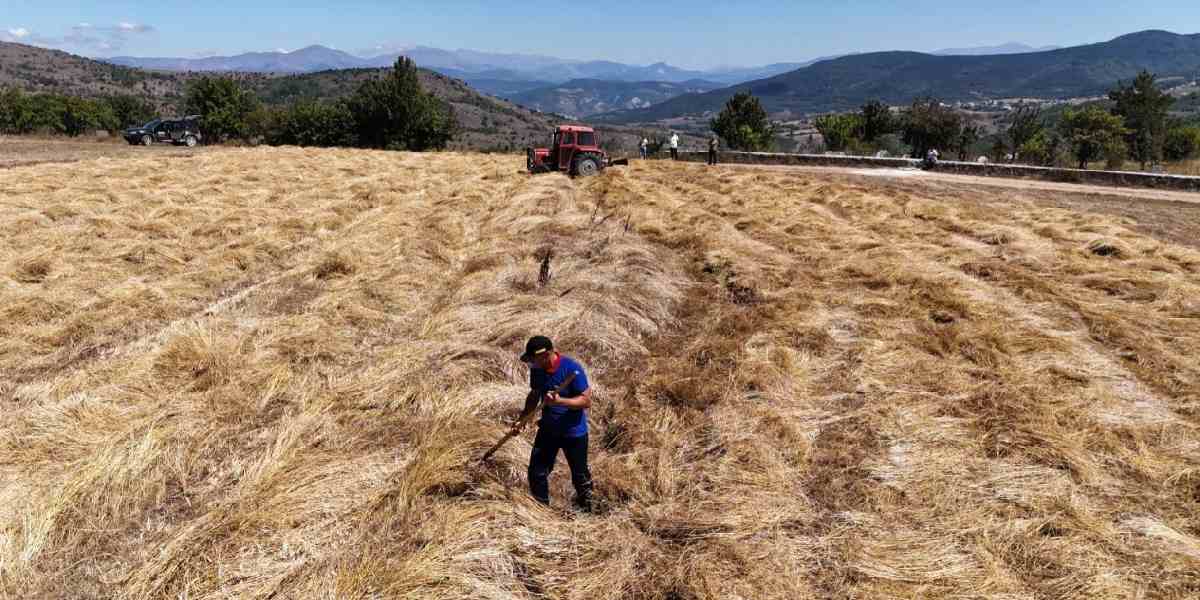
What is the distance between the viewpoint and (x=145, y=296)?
7.93 m

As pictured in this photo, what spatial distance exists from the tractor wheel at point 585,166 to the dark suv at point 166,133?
2555cm

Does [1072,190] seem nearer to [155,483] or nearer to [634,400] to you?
[634,400]

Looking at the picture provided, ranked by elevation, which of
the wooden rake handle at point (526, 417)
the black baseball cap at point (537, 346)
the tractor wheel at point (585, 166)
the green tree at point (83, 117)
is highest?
the green tree at point (83, 117)

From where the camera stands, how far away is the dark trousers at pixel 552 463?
12.8 ft

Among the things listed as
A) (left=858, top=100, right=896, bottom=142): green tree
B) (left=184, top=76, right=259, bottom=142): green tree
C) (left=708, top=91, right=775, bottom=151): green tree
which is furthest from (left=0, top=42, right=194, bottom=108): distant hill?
(left=858, top=100, right=896, bottom=142): green tree

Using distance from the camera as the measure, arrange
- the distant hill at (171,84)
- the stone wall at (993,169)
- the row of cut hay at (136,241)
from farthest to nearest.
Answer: the distant hill at (171,84) < the stone wall at (993,169) < the row of cut hay at (136,241)

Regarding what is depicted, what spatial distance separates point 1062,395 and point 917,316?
85.6 inches

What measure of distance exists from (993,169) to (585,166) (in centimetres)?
1616

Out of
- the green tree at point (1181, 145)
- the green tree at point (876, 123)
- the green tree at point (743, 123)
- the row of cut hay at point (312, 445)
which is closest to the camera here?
the row of cut hay at point (312, 445)

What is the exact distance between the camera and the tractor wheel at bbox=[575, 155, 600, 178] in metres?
19.8

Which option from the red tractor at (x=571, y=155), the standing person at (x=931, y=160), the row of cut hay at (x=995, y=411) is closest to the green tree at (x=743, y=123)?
the standing person at (x=931, y=160)

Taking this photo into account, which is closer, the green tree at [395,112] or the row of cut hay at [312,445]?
the row of cut hay at [312,445]

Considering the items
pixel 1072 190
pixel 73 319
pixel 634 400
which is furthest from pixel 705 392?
pixel 1072 190

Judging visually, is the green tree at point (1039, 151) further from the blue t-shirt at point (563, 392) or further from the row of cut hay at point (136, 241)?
the blue t-shirt at point (563, 392)
